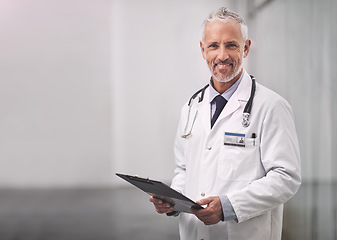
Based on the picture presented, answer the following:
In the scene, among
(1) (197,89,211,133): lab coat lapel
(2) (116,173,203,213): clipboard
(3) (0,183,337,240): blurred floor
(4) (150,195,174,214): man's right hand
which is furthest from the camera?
(3) (0,183,337,240): blurred floor

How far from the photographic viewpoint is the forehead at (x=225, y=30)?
5.51 ft

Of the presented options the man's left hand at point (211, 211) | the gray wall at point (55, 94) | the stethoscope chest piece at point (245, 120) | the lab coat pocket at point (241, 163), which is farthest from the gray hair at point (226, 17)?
the gray wall at point (55, 94)

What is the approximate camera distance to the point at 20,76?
4.11m

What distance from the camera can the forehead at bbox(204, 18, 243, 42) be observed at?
1.68 m

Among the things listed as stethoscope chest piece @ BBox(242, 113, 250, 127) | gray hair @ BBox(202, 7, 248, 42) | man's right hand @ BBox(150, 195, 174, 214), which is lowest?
man's right hand @ BBox(150, 195, 174, 214)

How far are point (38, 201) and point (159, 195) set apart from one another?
279 centimetres

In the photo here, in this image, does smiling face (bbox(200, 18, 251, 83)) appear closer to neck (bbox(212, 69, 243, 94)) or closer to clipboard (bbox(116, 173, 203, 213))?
neck (bbox(212, 69, 243, 94))

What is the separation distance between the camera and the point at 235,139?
1.65 metres

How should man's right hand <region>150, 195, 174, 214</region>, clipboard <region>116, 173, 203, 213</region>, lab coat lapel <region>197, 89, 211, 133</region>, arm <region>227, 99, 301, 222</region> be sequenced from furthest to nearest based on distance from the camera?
lab coat lapel <region>197, 89, 211, 133</region> < man's right hand <region>150, 195, 174, 214</region> < arm <region>227, 99, 301, 222</region> < clipboard <region>116, 173, 203, 213</region>

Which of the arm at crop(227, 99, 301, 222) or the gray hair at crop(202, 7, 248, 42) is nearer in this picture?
the arm at crop(227, 99, 301, 222)

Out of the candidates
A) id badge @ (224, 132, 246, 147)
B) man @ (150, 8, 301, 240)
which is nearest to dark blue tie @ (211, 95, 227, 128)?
man @ (150, 8, 301, 240)

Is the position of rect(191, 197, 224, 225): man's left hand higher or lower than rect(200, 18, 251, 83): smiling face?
lower

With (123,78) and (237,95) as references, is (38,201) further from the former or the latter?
(237,95)

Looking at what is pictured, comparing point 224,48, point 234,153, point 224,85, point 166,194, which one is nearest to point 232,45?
point 224,48
